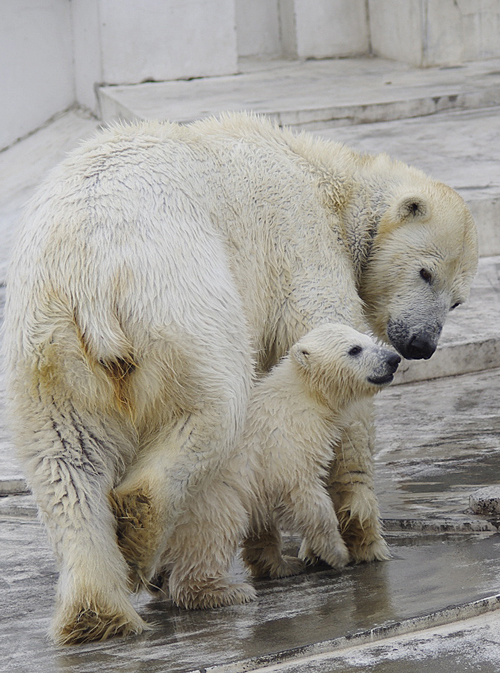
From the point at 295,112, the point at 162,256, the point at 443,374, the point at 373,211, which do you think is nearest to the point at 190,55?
the point at 295,112

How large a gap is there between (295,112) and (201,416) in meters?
5.46

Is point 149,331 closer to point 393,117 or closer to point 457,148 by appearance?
point 457,148

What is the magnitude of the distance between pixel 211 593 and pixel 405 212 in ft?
5.24

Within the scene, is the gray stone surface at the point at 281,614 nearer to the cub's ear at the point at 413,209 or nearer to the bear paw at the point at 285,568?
the bear paw at the point at 285,568

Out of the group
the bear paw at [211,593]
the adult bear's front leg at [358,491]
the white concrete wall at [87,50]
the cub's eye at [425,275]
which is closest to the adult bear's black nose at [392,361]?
the adult bear's front leg at [358,491]

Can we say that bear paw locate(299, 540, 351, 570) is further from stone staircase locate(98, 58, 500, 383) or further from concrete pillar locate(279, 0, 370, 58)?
concrete pillar locate(279, 0, 370, 58)

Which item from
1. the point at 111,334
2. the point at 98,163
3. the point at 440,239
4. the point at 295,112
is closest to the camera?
the point at 111,334

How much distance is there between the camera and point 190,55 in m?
9.70

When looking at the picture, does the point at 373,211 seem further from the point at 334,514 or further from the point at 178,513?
the point at 178,513

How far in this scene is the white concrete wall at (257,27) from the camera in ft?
36.9

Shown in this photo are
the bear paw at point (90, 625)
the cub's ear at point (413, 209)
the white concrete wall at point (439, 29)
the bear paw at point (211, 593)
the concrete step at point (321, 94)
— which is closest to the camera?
the bear paw at point (90, 625)

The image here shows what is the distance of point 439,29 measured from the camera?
32.7ft

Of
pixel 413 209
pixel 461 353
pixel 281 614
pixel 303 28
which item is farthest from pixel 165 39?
pixel 281 614

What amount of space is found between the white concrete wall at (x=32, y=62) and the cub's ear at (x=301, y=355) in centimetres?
658
